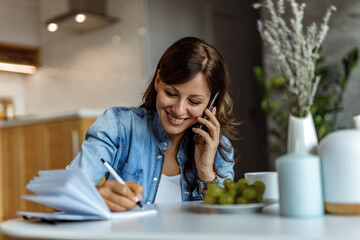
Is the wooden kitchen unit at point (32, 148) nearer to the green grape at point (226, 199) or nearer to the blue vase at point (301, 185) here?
the green grape at point (226, 199)

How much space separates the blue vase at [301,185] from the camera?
2.87 feet

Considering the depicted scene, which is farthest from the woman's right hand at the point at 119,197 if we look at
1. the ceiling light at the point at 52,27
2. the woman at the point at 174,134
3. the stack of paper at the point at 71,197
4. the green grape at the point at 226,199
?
the ceiling light at the point at 52,27

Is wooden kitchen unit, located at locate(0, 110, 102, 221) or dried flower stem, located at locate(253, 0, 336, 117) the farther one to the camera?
wooden kitchen unit, located at locate(0, 110, 102, 221)

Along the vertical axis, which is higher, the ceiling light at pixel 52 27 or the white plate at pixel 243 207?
the ceiling light at pixel 52 27

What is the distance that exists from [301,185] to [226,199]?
0.20 m

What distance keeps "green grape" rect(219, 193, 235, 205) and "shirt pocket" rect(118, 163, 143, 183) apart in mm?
637

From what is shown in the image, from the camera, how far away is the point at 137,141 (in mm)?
1662

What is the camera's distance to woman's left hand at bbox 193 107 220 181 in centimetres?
156

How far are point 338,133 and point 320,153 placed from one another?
56mm

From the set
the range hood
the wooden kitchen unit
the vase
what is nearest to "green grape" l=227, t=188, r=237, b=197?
the vase

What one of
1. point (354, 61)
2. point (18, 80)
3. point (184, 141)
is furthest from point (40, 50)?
point (184, 141)

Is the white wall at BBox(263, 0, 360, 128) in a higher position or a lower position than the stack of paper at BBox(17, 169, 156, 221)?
higher

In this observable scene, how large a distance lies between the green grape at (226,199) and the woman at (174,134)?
0.54 meters

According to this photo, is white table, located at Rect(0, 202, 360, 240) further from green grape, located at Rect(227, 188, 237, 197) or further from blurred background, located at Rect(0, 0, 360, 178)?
blurred background, located at Rect(0, 0, 360, 178)
